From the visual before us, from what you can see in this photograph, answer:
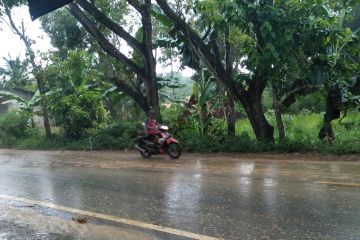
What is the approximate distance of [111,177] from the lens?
32.7ft

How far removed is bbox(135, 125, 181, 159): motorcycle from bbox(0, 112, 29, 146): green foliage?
1405cm

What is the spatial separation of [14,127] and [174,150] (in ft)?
52.1

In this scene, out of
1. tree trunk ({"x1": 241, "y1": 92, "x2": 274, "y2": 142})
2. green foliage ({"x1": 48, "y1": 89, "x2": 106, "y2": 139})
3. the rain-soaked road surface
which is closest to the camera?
the rain-soaked road surface

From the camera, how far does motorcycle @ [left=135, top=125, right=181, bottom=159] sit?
1274 cm

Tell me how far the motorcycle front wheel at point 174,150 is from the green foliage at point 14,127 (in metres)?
15.1

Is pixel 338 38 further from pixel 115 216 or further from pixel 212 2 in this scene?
pixel 115 216

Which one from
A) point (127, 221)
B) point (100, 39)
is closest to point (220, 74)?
point (100, 39)

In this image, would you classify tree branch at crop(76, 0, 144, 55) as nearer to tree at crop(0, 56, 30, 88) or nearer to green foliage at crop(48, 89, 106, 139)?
green foliage at crop(48, 89, 106, 139)

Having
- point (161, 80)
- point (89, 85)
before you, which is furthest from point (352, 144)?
point (89, 85)

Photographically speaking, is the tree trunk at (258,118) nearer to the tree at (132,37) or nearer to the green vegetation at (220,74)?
the green vegetation at (220,74)

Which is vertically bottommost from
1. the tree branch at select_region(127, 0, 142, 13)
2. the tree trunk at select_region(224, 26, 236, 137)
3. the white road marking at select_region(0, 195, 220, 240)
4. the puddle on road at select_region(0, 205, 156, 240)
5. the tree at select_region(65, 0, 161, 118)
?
the puddle on road at select_region(0, 205, 156, 240)

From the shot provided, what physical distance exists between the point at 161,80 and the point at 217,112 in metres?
3.35

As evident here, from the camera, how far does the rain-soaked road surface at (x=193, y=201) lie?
5348 mm

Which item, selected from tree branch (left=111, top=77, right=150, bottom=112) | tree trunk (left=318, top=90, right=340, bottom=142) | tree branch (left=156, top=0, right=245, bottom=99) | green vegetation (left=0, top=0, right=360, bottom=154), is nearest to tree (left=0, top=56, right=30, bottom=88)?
green vegetation (left=0, top=0, right=360, bottom=154)
